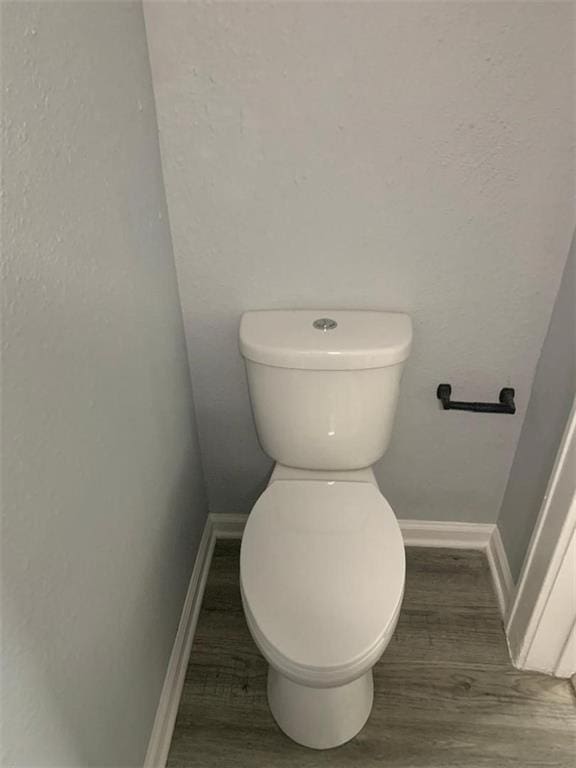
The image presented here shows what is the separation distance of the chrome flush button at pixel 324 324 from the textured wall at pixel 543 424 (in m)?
0.47

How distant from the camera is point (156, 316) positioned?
113 centimetres

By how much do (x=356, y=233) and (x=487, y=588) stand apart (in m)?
1.00

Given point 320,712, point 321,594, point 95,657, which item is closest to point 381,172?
point 321,594

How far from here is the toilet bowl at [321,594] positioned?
995 millimetres

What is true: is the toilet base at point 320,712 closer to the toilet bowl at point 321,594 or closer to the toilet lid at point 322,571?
the toilet bowl at point 321,594

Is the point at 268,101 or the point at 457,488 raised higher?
the point at 268,101

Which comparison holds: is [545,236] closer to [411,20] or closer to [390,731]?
[411,20]

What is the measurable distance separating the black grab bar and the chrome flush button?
1.09 feet

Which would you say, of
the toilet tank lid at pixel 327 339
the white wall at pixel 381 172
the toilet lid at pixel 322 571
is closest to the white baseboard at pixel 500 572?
the white wall at pixel 381 172

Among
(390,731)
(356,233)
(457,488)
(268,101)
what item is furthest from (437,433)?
(268,101)

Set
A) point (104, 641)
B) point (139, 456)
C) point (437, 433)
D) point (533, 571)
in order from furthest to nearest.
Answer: point (437, 433)
point (533, 571)
point (139, 456)
point (104, 641)

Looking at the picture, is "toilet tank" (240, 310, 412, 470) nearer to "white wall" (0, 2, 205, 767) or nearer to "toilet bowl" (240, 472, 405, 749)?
"toilet bowl" (240, 472, 405, 749)

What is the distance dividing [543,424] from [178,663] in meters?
0.98

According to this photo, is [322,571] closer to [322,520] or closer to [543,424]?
[322,520]
